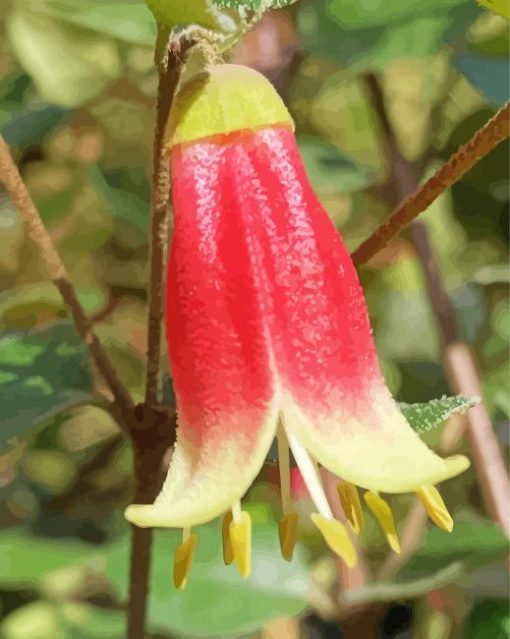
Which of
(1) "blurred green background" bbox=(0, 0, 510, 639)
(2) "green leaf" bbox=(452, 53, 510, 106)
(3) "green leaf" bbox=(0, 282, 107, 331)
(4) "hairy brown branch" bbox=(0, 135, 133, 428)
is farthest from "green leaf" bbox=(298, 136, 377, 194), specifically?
(4) "hairy brown branch" bbox=(0, 135, 133, 428)

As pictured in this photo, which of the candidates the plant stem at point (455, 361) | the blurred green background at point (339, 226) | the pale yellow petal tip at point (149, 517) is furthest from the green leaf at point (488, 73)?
the pale yellow petal tip at point (149, 517)

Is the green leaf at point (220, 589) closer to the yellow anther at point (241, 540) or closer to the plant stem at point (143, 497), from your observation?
the plant stem at point (143, 497)

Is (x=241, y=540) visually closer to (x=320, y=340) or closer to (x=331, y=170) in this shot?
(x=320, y=340)

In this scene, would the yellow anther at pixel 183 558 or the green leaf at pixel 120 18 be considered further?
the green leaf at pixel 120 18

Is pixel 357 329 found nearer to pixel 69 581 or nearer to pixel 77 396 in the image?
pixel 77 396

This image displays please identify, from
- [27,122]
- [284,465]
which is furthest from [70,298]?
[27,122]

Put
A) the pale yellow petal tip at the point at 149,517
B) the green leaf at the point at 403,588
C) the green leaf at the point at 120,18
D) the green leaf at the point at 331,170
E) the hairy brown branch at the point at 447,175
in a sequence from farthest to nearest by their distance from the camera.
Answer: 1. the green leaf at the point at 331,170
2. the green leaf at the point at 120,18
3. the green leaf at the point at 403,588
4. the hairy brown branch at the point at 447,175
5. the pale yellow petal tip at the point at 149,517

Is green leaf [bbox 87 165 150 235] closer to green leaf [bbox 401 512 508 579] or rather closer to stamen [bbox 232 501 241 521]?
green leaf [bbox 401 512 508 579]

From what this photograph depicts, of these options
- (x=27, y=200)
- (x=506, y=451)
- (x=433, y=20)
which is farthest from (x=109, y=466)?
(x=27, y=200)

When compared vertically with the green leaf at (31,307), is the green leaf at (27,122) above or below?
above
